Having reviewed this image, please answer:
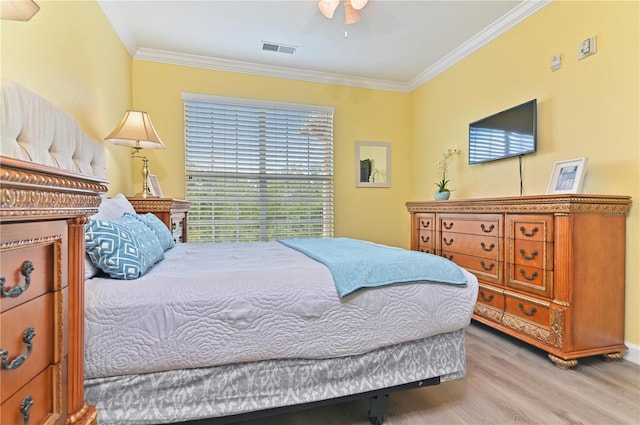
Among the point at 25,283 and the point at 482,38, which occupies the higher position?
the point at 482,38

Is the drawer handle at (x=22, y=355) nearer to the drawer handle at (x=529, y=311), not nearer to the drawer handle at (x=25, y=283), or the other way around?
the drawer handle at (x=25, y=283)

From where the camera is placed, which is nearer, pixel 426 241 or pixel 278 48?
pixel 426 241

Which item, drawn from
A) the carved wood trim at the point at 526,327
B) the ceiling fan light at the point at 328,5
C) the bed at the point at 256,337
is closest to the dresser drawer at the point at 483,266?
the carved wood trim at the point at 526,327

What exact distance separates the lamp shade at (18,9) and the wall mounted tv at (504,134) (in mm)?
2984

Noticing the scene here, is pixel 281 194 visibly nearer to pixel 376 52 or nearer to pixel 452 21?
pixel 376 52

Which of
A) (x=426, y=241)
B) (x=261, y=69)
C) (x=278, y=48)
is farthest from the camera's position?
(x=261, y=69)

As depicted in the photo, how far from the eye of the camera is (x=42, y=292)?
0.72 metres

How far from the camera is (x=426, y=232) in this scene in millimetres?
3232

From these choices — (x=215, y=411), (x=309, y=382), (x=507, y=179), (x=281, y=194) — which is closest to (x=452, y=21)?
(x=507, y=179)

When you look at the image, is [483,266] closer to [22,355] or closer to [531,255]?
[531,255]

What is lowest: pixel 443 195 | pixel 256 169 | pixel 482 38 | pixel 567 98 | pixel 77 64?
pixel 443 195

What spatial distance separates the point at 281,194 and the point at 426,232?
1743 mm

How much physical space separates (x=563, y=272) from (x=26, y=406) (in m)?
2.40

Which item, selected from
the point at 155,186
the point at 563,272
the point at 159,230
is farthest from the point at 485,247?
the point at 155,186
